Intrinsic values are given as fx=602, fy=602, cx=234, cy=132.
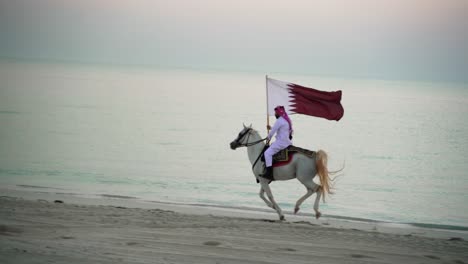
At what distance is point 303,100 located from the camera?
50.3 ft

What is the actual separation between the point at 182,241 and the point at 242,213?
19.4 ft

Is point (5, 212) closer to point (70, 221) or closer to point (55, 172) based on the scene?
point (70, 221)

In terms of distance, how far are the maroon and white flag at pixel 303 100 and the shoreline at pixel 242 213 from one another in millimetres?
2802

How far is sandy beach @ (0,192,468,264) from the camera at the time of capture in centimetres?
995

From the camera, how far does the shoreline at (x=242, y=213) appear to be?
15.7 meters

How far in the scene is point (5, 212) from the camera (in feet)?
42.9

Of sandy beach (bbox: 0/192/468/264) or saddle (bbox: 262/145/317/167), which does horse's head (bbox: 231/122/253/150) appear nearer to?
saddle (bbox: 262/145/317/167)

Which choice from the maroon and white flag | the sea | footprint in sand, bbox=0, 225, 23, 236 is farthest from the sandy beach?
the sea

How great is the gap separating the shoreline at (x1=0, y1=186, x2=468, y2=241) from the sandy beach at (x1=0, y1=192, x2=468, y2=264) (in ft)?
5.68

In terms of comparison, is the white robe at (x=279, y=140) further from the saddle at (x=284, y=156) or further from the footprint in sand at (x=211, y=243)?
the footprint in sand at (x=211, y=243)

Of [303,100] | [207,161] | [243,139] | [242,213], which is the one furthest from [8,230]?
[207,161]

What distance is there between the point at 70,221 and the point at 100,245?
238 cm

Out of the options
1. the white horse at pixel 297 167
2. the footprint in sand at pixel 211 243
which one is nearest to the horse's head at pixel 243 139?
the white horse at pixel 297 167

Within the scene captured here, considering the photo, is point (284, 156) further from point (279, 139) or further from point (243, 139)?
point (243, 139)
